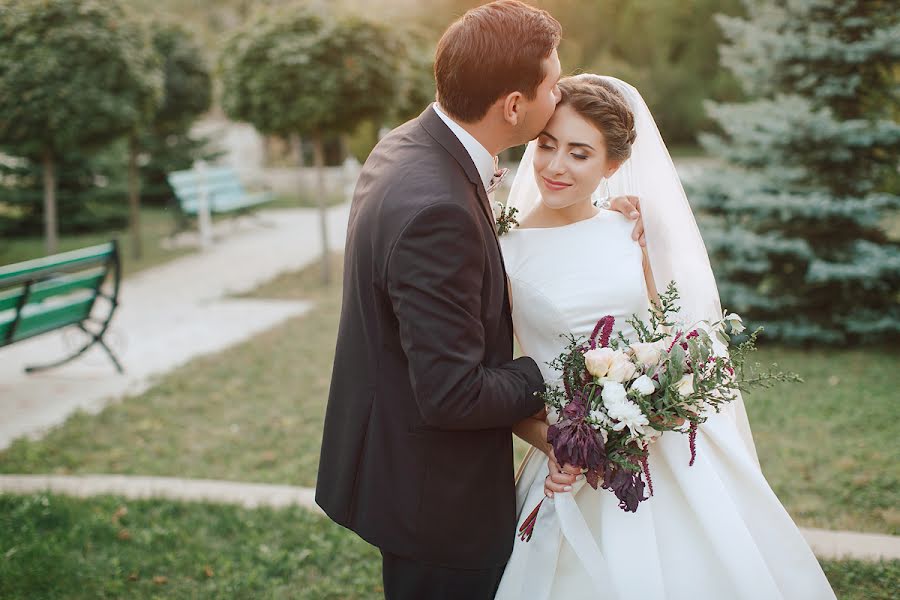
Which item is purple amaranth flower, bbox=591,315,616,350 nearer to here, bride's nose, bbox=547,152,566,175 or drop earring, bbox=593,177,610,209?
bride's nose, bbox=547,152,566,175

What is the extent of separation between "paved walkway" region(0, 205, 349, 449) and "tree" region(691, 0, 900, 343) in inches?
194

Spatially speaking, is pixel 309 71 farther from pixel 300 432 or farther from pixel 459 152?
pixel 459 152

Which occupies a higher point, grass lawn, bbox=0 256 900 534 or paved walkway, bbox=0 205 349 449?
grass lawn, bbox=0 256 900 534

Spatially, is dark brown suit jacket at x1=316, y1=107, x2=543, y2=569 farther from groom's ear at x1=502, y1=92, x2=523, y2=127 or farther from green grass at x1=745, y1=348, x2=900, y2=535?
green grass at x1=745, y1=348, x2=900, y2=535

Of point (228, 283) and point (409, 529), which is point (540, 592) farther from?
point (228, 283)

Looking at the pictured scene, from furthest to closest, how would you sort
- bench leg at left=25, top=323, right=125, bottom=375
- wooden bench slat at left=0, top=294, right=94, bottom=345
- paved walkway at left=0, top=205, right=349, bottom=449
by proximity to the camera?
bench leg at left=25, top=323, right=125, bottom=375
paved walkway at left=0, top=205, right=349, bottom=449
wooden bench slat at left=0, top=294, right=94, bottom=345

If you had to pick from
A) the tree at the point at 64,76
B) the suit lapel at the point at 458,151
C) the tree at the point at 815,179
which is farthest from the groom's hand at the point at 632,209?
the tree at the point at 64,76

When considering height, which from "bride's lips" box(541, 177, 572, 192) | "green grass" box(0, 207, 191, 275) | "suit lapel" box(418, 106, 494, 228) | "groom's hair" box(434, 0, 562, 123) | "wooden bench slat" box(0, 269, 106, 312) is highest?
"groom's hair" box(434, 0, 562, 123)

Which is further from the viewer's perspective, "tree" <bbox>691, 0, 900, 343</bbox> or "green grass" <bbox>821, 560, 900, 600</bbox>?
"tree" <bbox>691, 0, 900, 343</bbox>

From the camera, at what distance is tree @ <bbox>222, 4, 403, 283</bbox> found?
9602mm

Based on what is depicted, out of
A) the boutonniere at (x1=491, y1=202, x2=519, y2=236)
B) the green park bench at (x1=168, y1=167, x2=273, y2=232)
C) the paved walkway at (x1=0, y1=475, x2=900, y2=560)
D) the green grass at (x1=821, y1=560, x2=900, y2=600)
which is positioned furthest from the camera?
the green park bench at (x1=168, y1=167, x2=273, y2=232)

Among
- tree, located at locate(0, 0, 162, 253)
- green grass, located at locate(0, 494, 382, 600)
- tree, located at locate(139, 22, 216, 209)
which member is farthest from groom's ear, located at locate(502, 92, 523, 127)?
tree, located at locate(139, 22, 216, 209)

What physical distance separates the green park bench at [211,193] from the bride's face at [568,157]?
1197cm

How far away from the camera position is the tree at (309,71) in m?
9.60
